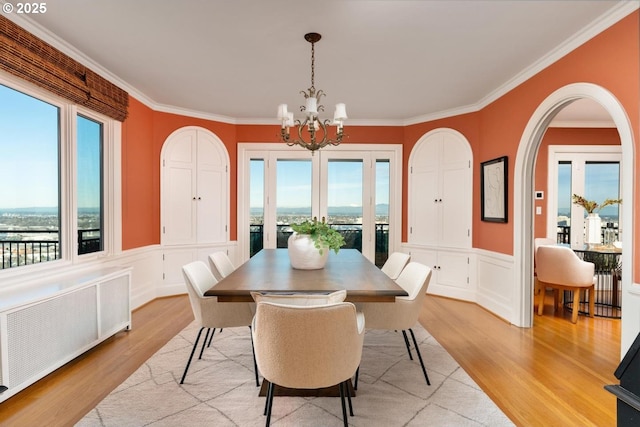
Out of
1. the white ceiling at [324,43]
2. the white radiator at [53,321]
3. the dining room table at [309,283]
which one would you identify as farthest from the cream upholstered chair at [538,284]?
the white radiator at [53,321]

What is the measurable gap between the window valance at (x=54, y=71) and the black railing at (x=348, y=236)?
2512mm

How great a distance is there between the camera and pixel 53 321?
243 centimetres

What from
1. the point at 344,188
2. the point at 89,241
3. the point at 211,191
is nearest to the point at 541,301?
the point at 344,188

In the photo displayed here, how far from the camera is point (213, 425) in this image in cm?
194

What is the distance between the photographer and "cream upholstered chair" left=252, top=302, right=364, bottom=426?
1.50m

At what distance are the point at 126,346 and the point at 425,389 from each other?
2.54 metres

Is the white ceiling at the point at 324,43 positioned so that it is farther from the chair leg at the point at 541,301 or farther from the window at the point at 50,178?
the chair leg at the point at 541,301

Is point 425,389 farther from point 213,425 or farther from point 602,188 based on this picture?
point 602,188

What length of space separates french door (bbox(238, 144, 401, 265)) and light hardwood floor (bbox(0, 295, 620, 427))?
1776 millimetres

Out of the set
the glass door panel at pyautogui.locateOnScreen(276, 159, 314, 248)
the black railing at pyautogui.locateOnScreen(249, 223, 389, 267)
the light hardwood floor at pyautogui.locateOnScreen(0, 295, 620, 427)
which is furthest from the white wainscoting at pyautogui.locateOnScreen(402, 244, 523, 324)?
the glass door panel at pyautogui.locateOnScreen(276, 159, 314, 248)

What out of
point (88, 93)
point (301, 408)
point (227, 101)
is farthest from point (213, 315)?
point (227, 101)

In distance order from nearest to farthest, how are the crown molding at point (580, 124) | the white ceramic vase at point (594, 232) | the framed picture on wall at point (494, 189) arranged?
the framed picture on wall at point (494, 189), the white ceramic vase at point (594, 232), the crown molding at point (580, 124)

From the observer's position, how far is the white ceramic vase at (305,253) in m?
2.59

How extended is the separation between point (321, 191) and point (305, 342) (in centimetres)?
402
